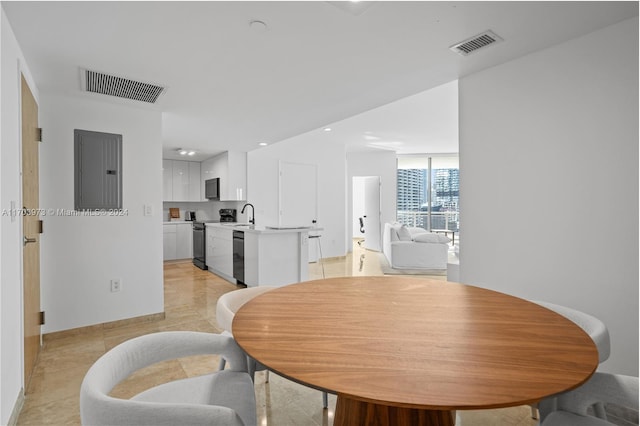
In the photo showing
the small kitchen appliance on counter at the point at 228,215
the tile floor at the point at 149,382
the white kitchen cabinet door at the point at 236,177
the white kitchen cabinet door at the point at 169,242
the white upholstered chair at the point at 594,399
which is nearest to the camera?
the white upholstered chair at the point at 594,399

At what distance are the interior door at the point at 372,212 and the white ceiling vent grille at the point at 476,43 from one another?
638 centimetres

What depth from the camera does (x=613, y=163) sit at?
1987 millimetres

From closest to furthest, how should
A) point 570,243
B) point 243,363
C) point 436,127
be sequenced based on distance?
point 243,363, point 570,243, point 436,127

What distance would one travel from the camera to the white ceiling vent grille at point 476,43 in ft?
6.86

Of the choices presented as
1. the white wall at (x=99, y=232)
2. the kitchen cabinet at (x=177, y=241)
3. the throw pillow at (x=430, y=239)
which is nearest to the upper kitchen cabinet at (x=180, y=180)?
the kitchen cabinet at (x=177, y=241)

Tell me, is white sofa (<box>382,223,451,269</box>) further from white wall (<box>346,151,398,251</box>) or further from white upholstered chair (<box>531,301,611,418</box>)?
white upholstered chair (<box>531,301,611,418</box>)

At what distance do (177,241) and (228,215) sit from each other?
1419 mm

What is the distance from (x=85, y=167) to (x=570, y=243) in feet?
13.4

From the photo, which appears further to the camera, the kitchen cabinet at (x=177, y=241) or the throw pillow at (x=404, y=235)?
the kitchen cabinet at (x=177, y=241)

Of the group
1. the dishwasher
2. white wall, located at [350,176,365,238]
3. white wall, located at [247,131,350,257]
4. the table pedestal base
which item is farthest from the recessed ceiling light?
white wall, located at [350,176,365,238]

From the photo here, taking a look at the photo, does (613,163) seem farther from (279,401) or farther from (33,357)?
(33,357)

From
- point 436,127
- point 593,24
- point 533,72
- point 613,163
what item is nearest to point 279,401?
point 613,163

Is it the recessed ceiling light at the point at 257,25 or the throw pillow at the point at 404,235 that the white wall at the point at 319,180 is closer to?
the throw pillow at the point at 404,235

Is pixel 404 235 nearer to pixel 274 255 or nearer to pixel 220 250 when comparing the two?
pixel 274 255
